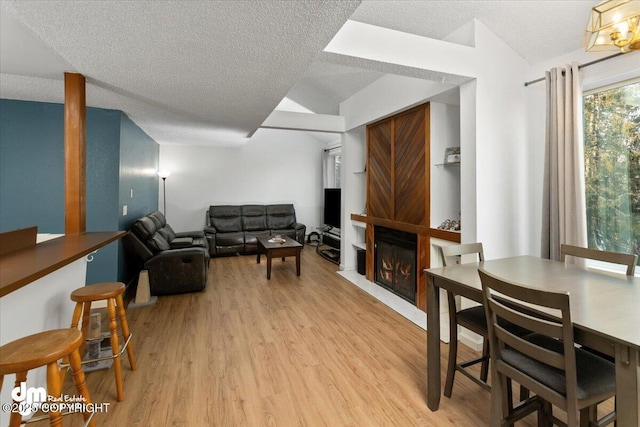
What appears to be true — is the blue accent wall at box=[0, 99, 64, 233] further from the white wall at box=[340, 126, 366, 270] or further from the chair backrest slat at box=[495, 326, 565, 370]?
the chair backrest slat at box=[495, 326, 565, 370]

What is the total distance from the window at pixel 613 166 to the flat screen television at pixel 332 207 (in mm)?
4014

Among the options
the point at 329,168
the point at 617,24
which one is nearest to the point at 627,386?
the point at 617,24

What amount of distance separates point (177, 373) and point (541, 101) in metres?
3.76

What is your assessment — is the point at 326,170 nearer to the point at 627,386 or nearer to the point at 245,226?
the point at 245,226

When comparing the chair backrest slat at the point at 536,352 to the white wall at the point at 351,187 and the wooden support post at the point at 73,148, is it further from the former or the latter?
the white wall at the point at 351,187

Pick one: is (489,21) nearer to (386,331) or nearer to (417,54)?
(417,54)

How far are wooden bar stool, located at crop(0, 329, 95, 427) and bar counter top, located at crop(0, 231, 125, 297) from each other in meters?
0.25

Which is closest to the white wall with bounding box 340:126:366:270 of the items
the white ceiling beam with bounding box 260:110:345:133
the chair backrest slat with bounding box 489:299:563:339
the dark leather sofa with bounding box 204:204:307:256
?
the white ceiling beam with bounding box 260:110:345:133

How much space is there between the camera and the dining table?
102 cm

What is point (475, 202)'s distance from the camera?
255 centimetres

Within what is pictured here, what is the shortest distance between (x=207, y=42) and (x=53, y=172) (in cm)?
278

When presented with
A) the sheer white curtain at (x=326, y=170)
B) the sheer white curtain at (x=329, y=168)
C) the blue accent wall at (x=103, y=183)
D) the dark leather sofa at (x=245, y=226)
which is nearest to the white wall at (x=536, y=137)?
the blue accent wall at (x=103, y=183)

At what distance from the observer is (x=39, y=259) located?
1.49m

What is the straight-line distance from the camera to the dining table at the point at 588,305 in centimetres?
102
